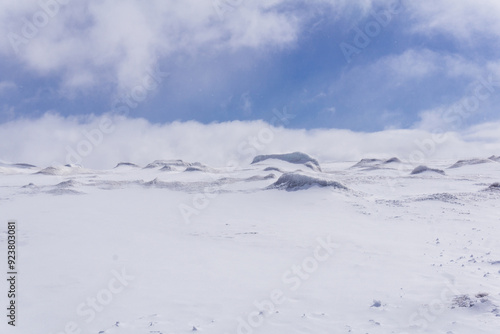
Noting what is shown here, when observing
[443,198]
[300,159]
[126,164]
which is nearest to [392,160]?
[300,159]

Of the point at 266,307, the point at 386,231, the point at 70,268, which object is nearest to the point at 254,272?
the point at 266,307

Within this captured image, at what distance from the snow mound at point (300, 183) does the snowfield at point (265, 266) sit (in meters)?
0.98

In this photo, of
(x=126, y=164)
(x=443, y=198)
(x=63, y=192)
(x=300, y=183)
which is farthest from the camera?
(x=126, y=164)

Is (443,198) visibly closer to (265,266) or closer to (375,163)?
(265,266)

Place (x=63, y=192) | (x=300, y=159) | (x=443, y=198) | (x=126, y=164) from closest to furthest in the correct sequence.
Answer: (x=443, y=198) < (x=63, y=192) < (x=300, y=159) < (x=126, y=164)

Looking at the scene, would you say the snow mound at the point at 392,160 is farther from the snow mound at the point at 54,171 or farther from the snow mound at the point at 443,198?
the snow mound at the point at 54,171

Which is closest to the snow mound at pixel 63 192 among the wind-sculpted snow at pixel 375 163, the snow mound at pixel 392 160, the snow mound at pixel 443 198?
the snow mound at pixel 443 198

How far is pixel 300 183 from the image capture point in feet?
87.6

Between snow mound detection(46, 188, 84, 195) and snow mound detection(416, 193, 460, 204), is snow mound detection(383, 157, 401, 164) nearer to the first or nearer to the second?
snow mound detection(416, 193, 460, 204)

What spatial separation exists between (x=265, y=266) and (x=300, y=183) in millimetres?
15757

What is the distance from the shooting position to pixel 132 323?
7.73 m

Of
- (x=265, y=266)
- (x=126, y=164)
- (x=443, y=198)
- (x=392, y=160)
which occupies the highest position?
(x=126, y=164)

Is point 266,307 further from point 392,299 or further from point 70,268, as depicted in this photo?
point 70,268

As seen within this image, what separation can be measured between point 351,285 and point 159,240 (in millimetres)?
8265
